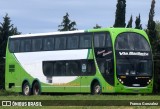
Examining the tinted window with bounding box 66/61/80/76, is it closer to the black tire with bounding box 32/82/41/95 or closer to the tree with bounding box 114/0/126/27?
the black tire with bounding box 32/82/41/95

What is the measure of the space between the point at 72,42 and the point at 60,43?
1203mm

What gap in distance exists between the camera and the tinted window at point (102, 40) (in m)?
35.1

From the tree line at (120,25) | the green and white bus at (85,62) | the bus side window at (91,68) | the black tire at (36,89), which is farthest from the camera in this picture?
the tree line at (120,25)

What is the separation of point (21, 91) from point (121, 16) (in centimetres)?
2297

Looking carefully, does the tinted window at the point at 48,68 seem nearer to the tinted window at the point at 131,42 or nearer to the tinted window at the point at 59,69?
the tinted window at the point at 59,69

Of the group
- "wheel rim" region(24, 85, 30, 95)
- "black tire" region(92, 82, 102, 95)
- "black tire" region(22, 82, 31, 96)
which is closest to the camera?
"black tire" region(92, 82, 102, 95)

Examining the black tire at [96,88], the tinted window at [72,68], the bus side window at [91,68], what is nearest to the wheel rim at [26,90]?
the tinted window at [72,68]

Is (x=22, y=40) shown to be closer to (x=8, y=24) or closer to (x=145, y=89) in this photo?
(x=145, y=89)

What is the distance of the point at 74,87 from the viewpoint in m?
37.7

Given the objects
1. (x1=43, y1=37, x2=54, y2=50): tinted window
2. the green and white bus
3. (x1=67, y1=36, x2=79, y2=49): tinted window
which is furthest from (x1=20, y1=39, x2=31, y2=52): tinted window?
(x1=67, y1=36, x2=79, y2=49): tinted window

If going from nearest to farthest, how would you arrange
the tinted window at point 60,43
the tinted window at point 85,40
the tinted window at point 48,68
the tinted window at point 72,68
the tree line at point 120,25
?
the tinted window at point 85,40 < the tinted window at point 72,68 < the tinted window at point 60,43 < the tinted window at point 48,68 < the tree line at point 120,25

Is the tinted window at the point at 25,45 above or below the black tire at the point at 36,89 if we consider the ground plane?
above

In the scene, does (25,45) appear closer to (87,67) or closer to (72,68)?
(72,68)

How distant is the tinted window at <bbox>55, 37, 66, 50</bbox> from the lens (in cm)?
3802
